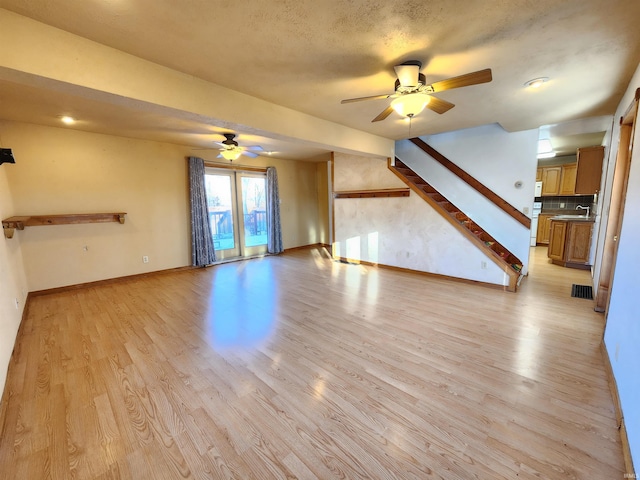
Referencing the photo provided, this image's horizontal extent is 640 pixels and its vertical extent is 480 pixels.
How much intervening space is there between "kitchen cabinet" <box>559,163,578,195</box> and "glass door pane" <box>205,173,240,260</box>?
828 cm

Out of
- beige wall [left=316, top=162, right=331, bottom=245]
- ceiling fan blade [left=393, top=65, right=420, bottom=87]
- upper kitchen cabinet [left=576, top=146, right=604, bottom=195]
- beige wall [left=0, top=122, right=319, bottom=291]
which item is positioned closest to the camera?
ceiling fan blade [left=393, top=65, right=420, bottom=87]

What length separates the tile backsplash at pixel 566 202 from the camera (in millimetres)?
6582

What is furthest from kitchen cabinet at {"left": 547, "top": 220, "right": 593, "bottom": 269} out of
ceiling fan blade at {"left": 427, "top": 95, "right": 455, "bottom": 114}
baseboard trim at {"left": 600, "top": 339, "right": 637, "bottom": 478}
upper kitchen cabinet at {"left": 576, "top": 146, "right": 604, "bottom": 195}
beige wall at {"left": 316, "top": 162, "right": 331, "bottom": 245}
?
beige wall at {"left": 316, "top": 162, "right": 331, "bottom": 245}

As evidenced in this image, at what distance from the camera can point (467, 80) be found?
1891mm

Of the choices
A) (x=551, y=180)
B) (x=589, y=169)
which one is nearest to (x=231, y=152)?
(x=589, y=169)

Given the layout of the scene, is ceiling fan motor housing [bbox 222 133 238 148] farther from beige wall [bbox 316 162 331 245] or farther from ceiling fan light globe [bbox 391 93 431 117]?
beige wall [bbox 316 162 331 245]

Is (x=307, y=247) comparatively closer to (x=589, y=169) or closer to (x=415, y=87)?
(x=415, y=87)

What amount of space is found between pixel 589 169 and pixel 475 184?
1.99 metres

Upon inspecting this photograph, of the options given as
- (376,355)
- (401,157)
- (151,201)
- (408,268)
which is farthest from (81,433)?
(401,157)

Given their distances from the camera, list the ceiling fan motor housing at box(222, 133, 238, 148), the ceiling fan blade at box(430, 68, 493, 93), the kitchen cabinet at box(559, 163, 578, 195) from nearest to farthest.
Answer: the ceiling fan blade at box(430, 68, 493, 93) < the ceiling fan motor housing at box(222, 133, 238, 148) < the kitchen cabinet at box(559, 163, 578, 195)

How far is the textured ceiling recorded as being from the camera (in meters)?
1.54

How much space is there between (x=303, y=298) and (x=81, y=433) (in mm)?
2545

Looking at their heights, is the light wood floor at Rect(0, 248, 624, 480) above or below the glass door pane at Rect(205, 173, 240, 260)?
below

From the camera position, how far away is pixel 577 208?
666 centimetres
